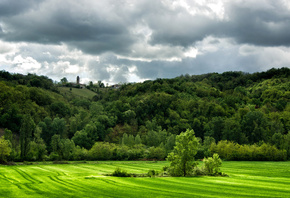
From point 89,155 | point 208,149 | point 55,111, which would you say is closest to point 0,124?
point 55,111

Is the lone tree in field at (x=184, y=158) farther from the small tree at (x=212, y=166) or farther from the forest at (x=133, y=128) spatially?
the forest at (x=133, y=128)

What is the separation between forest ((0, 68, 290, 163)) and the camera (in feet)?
381

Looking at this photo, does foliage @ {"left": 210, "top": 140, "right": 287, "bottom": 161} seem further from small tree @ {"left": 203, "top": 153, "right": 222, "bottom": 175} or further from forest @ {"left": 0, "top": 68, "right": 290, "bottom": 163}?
small tree @ {"left": 203, "top": 153, "right": 222, "bottom": 175}

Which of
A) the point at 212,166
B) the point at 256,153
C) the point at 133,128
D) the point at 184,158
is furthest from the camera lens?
the point at 133,128

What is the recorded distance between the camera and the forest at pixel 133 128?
11625 cm

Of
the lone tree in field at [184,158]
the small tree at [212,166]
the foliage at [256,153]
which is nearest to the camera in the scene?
the lone tree in field at [184,158]

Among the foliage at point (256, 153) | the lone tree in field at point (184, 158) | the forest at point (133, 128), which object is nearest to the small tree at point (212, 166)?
the lone tree in field at point (184, 158)

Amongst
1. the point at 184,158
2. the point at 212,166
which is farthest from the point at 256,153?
the point at 184,158

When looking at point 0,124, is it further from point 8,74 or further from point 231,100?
point 231,100

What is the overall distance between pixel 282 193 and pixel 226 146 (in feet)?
279

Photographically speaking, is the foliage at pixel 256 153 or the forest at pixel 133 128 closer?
the foliage at pixel 256 153

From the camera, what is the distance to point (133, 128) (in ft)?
561

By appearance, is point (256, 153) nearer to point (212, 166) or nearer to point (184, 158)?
point (212, 166)

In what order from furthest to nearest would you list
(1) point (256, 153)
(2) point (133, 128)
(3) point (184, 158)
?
(2) point (133, 128), (1) point (256, 153), (3) point (184, 158)
